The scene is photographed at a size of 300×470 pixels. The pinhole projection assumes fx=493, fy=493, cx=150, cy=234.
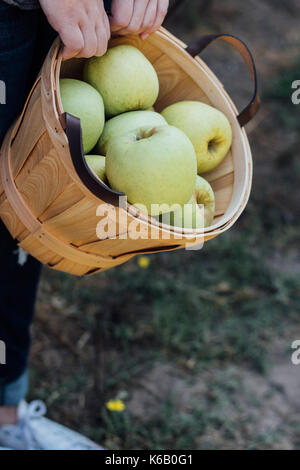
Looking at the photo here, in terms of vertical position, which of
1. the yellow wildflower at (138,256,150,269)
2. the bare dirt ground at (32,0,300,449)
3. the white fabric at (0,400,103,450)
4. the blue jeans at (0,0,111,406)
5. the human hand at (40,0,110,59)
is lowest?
the bare dirt ground at (32,0,300,449)

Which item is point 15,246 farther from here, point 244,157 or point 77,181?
point 244,157

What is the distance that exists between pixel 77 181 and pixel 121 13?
1.16 feet

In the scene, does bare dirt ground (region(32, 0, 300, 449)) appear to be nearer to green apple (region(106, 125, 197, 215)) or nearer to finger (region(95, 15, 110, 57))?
green apple (region(106, 125, 197, 215))

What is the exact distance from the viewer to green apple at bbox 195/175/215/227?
1.02m

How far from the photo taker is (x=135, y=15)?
922mm

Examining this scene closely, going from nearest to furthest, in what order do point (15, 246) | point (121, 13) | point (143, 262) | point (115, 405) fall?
point (121, 13)
point (15, 246)
point (115, 405)
point (143, 262)

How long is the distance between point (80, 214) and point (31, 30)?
355 millimetres

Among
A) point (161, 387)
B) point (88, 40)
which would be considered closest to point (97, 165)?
point (88, 40)

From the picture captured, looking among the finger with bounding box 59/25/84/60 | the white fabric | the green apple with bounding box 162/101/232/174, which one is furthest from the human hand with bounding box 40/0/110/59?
the white fabric

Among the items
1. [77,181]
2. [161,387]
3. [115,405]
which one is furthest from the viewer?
[161,387]

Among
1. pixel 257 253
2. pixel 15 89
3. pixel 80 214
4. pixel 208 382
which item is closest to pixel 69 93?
pixel 15 89

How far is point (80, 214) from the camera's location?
0.84 meters

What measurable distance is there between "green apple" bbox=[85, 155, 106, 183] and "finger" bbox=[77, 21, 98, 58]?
19cm
